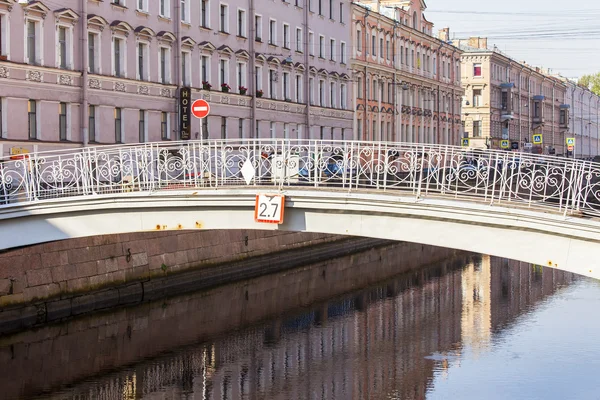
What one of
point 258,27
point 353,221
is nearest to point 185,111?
point 258,27

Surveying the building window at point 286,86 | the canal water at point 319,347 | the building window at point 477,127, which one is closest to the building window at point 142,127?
the canal water at point 319,347

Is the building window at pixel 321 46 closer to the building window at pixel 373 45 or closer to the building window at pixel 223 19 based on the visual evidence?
the building window at pixel 373 45

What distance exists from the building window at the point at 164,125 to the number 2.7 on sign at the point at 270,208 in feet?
70.9

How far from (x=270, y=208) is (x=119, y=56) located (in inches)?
788

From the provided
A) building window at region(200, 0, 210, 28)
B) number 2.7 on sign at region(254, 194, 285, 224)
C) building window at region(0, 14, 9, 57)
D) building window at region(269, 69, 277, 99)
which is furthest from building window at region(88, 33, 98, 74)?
number 2.7 on sign at region(254, 194, 285, 224)

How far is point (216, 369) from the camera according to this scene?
21688 mm

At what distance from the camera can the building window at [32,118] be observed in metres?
31.9

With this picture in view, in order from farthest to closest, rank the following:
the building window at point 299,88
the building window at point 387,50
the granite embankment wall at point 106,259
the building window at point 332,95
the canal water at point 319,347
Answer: the building window at point 387,50 → the building window at point 332,95 → the building window at point 299,88 → the granite embankment wall at point 106,259 → the canal water at point 319,347

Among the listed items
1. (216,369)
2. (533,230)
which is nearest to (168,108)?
(216,369)

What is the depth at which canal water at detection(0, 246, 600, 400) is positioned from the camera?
20234mm

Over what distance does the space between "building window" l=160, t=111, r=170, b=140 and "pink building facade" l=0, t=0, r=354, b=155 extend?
46mm

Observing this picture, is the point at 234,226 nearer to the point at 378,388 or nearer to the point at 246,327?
the point at 378,388

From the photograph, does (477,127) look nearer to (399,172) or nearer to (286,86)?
(286,86)

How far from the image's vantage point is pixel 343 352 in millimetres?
23719
